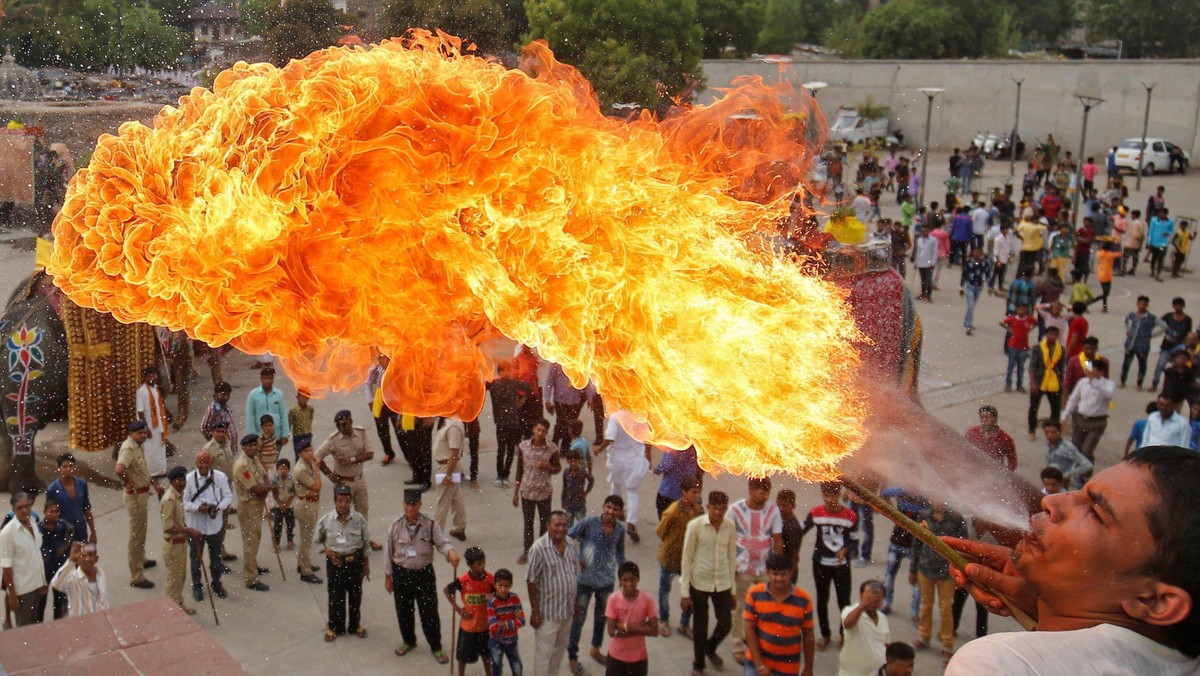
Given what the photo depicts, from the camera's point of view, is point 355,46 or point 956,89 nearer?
point 355,46

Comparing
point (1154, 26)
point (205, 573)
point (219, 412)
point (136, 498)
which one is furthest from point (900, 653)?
point (1154, 26)

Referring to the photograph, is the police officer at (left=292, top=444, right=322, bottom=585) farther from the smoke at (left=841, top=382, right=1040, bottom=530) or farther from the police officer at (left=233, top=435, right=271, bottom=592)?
the smoke at (left=841, top=382, right=1040, bottom=530)

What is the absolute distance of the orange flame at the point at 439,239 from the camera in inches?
216

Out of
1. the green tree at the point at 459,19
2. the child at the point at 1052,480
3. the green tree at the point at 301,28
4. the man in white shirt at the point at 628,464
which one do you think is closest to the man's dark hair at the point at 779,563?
the child at the point at 1052,480

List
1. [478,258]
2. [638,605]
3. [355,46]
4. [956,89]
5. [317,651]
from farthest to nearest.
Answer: [956,89] → [317,651] → [638,605] → [355,46] → [478,258]

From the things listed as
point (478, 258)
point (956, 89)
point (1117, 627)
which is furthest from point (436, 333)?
point (956, 89)

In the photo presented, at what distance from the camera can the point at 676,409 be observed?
17.6 ft

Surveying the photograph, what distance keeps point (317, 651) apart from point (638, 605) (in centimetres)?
244

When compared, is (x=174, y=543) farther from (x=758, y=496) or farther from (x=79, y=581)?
(x=758, y=496)

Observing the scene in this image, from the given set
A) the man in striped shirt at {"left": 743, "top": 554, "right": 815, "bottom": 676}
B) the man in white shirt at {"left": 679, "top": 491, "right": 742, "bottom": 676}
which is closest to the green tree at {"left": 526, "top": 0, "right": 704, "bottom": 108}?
the man in white shirt at {"left": 679, "top": 491, "right": 742, "bottom": 676}

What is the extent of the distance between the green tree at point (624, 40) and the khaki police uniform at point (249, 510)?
14610 mm

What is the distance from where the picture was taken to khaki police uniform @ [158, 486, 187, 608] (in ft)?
28.2

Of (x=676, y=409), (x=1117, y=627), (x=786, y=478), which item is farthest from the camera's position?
(x=786, y=478)

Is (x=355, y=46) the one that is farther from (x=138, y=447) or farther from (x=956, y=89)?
(x=956, y=89)
